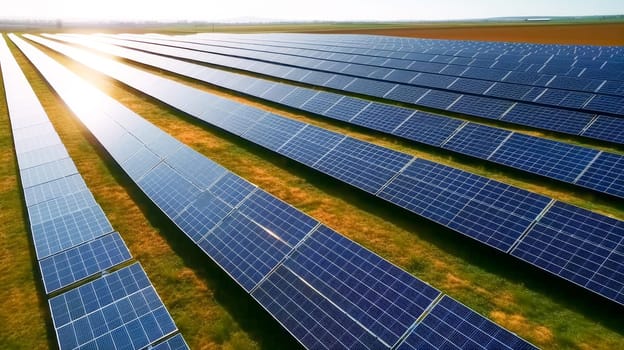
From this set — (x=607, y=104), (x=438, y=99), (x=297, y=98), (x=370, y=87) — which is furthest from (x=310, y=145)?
(x=607, y=104)

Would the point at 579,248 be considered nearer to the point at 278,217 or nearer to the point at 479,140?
the point at 479,140

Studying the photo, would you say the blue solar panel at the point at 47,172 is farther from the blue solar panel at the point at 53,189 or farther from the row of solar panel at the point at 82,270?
the blue solar panel at the point at 53,189

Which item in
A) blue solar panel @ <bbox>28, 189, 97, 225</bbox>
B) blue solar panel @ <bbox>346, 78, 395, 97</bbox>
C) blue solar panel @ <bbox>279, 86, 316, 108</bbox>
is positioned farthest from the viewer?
blue solar panel @ <bbox>346, 78, 395, 97</bbox>

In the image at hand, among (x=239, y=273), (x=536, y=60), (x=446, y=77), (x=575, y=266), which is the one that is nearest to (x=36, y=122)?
(x=239, y=273)

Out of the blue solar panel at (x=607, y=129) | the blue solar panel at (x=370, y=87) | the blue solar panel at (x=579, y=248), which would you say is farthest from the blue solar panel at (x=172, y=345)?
the blue solar panel at (x=370, y=87)

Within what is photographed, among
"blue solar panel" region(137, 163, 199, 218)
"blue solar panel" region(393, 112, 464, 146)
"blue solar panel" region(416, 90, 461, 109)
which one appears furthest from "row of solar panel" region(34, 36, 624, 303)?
"blue solar panel" region(416, 90, 461, 109)

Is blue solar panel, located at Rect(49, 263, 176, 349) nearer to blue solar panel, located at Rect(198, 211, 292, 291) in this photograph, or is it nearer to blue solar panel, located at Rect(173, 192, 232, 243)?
blue solar panel, located at Rect(198, 211, 292, 291)

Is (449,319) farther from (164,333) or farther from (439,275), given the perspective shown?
(164,333)
